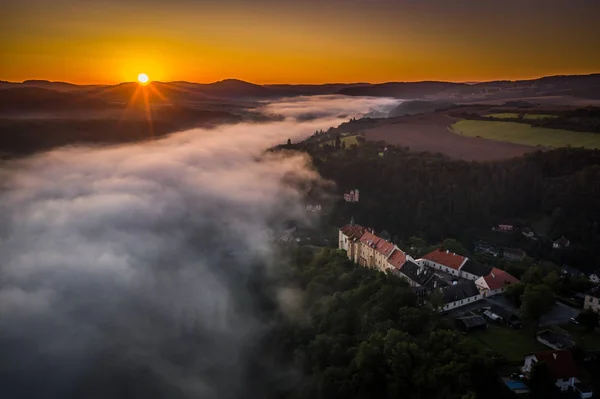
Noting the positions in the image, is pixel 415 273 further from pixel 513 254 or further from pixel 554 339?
pixel 513 254

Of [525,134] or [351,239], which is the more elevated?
[525,134]

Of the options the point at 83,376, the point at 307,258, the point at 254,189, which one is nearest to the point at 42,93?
the point at 83,376

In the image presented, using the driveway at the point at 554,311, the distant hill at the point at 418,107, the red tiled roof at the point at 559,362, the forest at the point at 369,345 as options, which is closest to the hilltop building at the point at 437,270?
the driveway at the point at 554,311

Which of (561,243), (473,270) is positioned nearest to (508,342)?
(473,270)

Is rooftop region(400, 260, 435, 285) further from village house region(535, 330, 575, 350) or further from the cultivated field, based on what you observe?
the cultivated field

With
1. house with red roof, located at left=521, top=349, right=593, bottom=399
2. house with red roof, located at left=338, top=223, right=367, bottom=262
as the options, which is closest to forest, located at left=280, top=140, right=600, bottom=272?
house with red roof, located at left=338, top=223, right=367, bottom=262

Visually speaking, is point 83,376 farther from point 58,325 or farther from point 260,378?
Result: point 260,378
